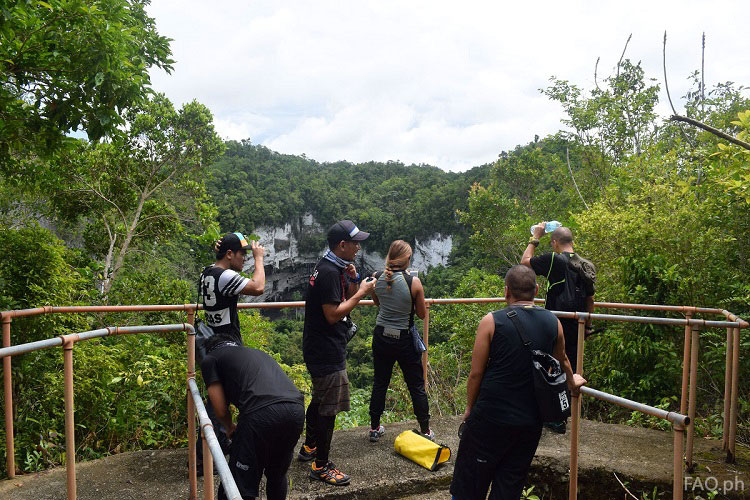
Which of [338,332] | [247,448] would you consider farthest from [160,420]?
[247,448]

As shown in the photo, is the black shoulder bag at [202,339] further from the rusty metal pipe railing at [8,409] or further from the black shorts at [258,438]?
the rusty metal pipe railing at [8,409]

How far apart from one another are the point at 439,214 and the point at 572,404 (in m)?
53.2

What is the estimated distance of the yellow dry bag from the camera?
3.10m

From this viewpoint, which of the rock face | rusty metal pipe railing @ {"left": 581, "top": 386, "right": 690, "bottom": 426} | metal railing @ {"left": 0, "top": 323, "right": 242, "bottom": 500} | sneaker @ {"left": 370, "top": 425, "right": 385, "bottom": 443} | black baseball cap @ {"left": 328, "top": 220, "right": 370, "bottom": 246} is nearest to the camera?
metal railing @ {"left": 0, "top": 323, "right": 242, "bottom": 500}

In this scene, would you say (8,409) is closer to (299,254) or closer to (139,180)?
(139,180)

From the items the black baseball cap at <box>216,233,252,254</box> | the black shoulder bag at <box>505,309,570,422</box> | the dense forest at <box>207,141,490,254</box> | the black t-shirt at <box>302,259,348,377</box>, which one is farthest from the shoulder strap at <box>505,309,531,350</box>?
the dense forest at <box>207,141,490,254</box>

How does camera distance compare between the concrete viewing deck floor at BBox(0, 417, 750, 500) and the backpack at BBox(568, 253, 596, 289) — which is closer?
the concrete viewing deck floor at BBox(0, 417, 750, 500)

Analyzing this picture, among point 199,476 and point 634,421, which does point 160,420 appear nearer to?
point 199,476

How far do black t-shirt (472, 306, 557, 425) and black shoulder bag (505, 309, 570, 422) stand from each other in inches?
0.8

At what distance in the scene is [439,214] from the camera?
55.0 meters

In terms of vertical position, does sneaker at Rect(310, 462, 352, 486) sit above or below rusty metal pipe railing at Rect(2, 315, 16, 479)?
below

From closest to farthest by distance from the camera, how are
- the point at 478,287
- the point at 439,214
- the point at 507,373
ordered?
1. the point at 507,373
2. the point at 478,287
3. the point at 439,214

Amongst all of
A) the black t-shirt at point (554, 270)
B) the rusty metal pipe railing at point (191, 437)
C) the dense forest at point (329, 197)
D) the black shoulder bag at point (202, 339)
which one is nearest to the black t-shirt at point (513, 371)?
the black shoulder bag at point (202, 339)

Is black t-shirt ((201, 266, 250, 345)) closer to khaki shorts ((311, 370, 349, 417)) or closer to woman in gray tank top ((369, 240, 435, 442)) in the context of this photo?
khaki shorts ((311, 370, 349, 417))
